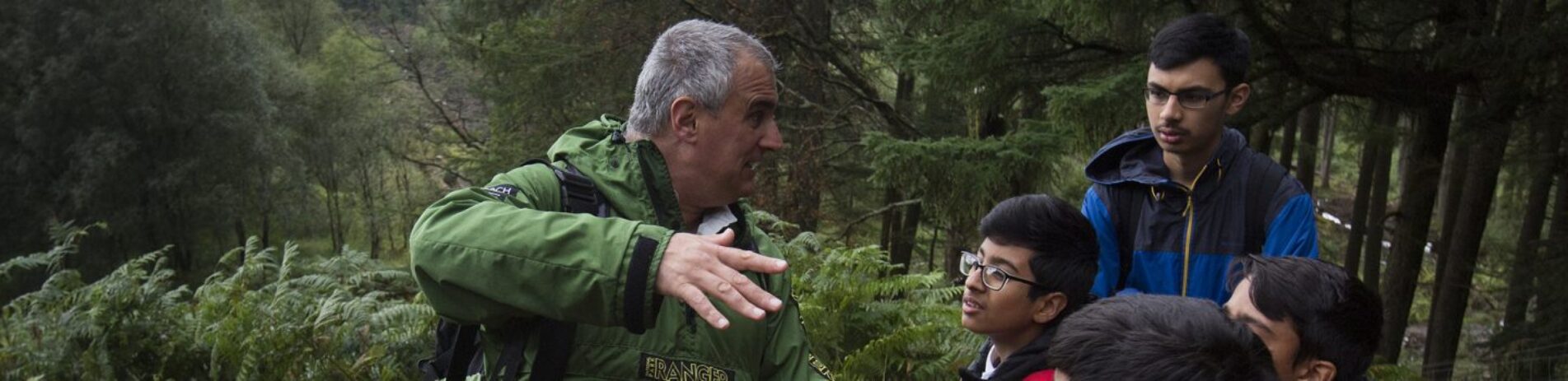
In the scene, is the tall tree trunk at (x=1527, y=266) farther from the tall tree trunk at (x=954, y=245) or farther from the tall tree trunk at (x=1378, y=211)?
the tall tree trunk at (x=954, y=245)

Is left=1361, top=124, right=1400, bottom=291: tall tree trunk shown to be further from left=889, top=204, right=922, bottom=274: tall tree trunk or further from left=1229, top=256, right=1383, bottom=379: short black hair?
left=1229, top=256, right=1383, bottom=379: short black hair

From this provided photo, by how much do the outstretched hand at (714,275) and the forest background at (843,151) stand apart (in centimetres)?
337

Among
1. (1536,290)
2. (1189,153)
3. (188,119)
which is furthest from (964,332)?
(188,119)

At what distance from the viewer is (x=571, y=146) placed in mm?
2230

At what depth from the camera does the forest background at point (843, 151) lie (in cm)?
565

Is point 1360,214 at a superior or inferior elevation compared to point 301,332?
inferior

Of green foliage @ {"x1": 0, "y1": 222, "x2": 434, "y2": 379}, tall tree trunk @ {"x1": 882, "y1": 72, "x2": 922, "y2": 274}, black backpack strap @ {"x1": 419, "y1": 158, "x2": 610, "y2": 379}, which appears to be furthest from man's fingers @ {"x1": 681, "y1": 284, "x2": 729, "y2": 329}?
tall tree trunk @ {"x1": 882, "y1": 72, "x2": 922, "y2": 274}

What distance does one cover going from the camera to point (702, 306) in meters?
1.61

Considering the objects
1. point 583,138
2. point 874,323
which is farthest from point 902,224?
point 583,138

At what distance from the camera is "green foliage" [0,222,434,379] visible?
5301mm

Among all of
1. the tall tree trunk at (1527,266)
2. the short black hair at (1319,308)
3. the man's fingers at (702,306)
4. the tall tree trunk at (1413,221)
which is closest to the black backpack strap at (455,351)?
the man's fingers at (702,306)

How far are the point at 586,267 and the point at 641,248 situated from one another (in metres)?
0.10

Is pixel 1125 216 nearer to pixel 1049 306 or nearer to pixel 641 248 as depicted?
pixel 1049 306

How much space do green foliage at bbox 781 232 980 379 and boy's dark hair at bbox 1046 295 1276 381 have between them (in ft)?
10.0
